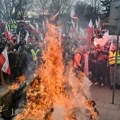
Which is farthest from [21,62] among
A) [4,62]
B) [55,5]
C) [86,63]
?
[55,5]

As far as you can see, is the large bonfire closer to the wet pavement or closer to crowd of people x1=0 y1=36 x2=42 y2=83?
the wet pavement

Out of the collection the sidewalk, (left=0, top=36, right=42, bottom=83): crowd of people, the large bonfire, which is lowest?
the sidewalk

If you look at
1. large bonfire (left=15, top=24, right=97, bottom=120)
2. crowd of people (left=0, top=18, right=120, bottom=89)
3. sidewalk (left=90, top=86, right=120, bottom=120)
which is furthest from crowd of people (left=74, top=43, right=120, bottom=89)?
large bonfire (left=15, top=24, right=97, bottom=120)

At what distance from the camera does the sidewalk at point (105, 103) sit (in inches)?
352

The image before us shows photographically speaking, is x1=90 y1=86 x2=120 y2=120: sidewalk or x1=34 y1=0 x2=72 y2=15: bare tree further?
x1=34 y1=0 x2=72 y2=15: bare tree

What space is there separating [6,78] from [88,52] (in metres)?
3.71

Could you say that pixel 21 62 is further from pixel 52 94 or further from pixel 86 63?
pixel 52 94

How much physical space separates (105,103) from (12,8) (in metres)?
35.7

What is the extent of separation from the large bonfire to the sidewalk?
1290 mm

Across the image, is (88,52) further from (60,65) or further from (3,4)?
(3,4)

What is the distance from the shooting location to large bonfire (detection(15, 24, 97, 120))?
661 cm

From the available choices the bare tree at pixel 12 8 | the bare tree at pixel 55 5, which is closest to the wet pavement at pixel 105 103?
the bare tree at pixel 12 8

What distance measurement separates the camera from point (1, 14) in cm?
4431

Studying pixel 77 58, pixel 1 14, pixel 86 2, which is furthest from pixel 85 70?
pixel 86 2
